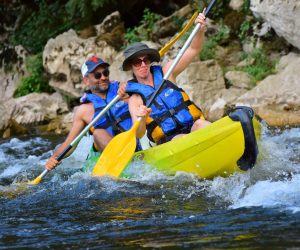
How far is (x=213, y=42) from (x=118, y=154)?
647 cm

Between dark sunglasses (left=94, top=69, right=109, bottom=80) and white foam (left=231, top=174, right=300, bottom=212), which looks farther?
dark sunglasses (left=94, top=69, right=109, bottom=80)

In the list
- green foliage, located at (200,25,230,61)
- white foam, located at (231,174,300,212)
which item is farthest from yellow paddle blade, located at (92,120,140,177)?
green foliage, located at (200,25,230,61)

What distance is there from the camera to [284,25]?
385 inches

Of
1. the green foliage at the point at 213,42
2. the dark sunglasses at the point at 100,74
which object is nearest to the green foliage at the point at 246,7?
the green foliage at the point at 213,42

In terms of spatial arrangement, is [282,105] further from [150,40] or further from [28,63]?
[28,63]

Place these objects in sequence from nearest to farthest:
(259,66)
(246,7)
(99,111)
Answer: (99,111) < (259,66) < (246,7)

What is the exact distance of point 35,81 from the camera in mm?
13609

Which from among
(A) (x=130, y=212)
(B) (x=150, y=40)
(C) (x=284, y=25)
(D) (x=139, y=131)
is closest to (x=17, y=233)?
(A) (x=130, y=212)

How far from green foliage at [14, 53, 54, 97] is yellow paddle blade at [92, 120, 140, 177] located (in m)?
8.29

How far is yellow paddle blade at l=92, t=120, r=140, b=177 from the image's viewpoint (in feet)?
17.3

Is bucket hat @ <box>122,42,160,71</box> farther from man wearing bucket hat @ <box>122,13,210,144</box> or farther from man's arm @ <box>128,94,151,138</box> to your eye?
man's arm @ <box>128,94,151,138</box>

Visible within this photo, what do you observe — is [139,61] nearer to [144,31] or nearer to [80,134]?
[80,134]

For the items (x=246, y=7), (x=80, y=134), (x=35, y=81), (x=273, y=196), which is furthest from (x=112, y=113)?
(x=35, y=81)

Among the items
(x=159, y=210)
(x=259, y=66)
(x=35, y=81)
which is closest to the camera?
(x=159, y=210)
